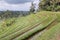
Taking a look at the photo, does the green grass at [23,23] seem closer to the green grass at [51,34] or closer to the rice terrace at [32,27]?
the rice terrace at [32,27]

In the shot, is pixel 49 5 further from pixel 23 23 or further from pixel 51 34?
pixel 51 34

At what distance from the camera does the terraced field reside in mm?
6266

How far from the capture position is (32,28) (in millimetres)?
6840

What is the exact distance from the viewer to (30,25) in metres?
6.93

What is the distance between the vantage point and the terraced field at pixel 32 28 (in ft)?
20.6

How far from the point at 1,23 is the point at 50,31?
184 cm

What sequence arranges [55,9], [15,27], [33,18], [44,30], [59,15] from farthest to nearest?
[55,9], [59,15], [33,18], [44,30], [15,27]

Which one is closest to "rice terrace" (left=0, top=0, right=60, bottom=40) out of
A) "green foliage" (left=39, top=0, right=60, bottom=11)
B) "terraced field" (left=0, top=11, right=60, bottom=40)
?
"terraced field" (left=0, top=11, right=60, bottom=40)

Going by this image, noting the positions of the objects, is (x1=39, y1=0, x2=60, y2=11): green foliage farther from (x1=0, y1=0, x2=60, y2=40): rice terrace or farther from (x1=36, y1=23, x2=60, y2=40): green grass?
(x1=36, y1=23, x2=60, y2=40): green grass

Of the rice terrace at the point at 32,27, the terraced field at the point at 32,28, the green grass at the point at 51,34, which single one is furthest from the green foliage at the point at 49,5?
the green grass at the point at 51,34

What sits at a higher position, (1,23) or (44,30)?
(1,23)

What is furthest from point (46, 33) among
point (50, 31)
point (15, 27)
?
point (15, 27)

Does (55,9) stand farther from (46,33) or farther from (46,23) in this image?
(46,33)

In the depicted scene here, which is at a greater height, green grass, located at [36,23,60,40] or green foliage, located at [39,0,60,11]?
green grass, located at [36,23,60,40]
